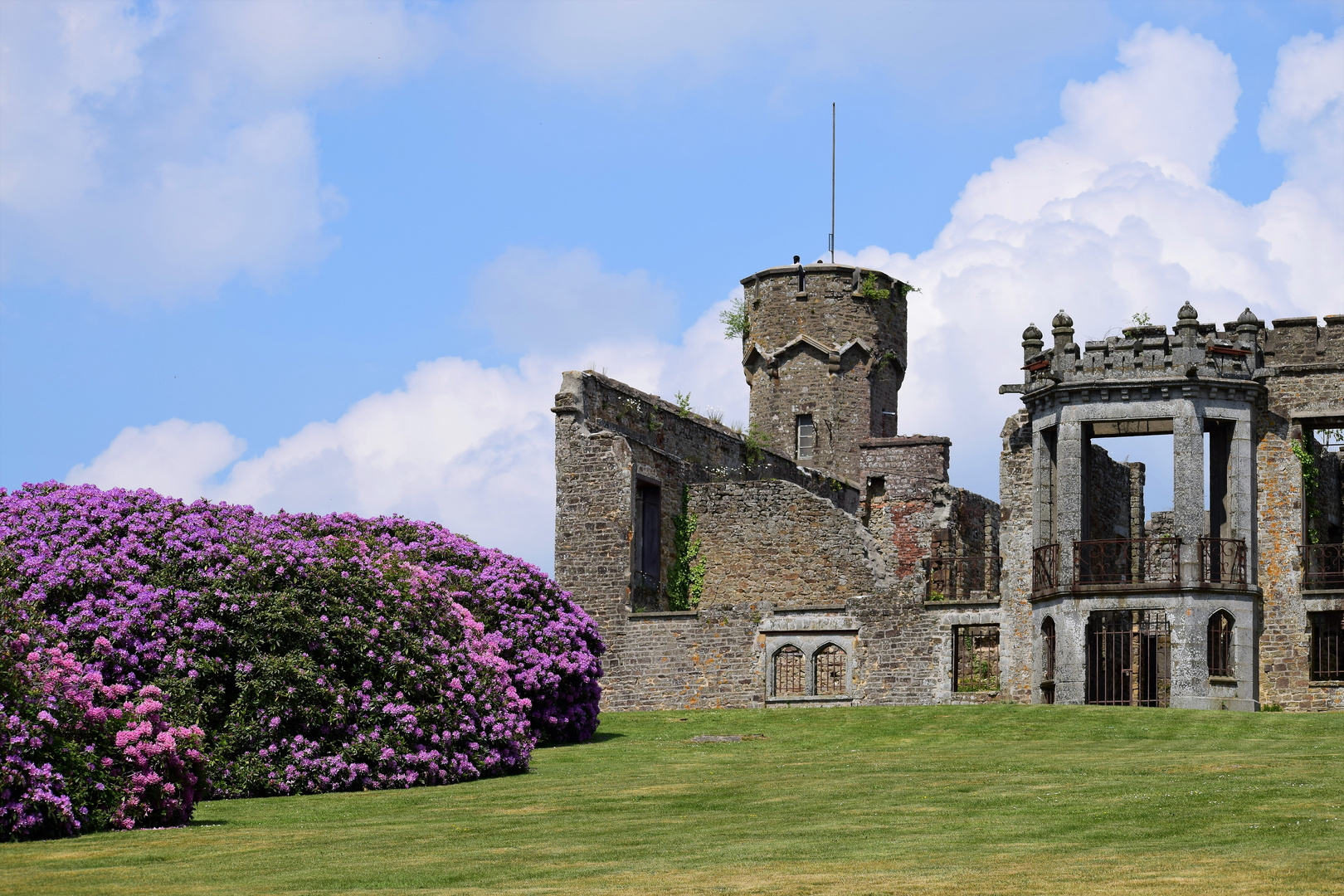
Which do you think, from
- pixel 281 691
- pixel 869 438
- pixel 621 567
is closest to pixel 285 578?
pixel 281 691

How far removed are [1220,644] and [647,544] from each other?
11393mm

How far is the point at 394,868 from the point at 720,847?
8.38ft

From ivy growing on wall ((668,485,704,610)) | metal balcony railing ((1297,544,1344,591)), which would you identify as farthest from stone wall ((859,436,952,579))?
metal balcony railing ((1297,544,1344,591))

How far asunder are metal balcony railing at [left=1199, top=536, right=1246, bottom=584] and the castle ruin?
0.16 ft

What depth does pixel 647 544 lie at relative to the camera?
37.5m

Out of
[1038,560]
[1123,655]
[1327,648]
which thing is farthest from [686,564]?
[1327,648]

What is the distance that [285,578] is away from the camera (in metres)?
20.9

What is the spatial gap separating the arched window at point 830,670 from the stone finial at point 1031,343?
671 centimetres

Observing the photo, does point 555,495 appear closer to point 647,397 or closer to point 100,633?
point 647,397

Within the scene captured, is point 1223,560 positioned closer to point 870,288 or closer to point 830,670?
point 830,670

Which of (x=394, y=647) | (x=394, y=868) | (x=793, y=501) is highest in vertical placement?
(x=793, y=501)

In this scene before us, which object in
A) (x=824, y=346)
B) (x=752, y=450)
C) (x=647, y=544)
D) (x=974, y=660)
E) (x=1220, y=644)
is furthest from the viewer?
(x=824, y=346)

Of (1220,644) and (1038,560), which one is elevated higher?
(1038,560)

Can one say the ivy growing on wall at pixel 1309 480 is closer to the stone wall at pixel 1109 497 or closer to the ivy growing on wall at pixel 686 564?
the stone wall at pixel 1109 497
